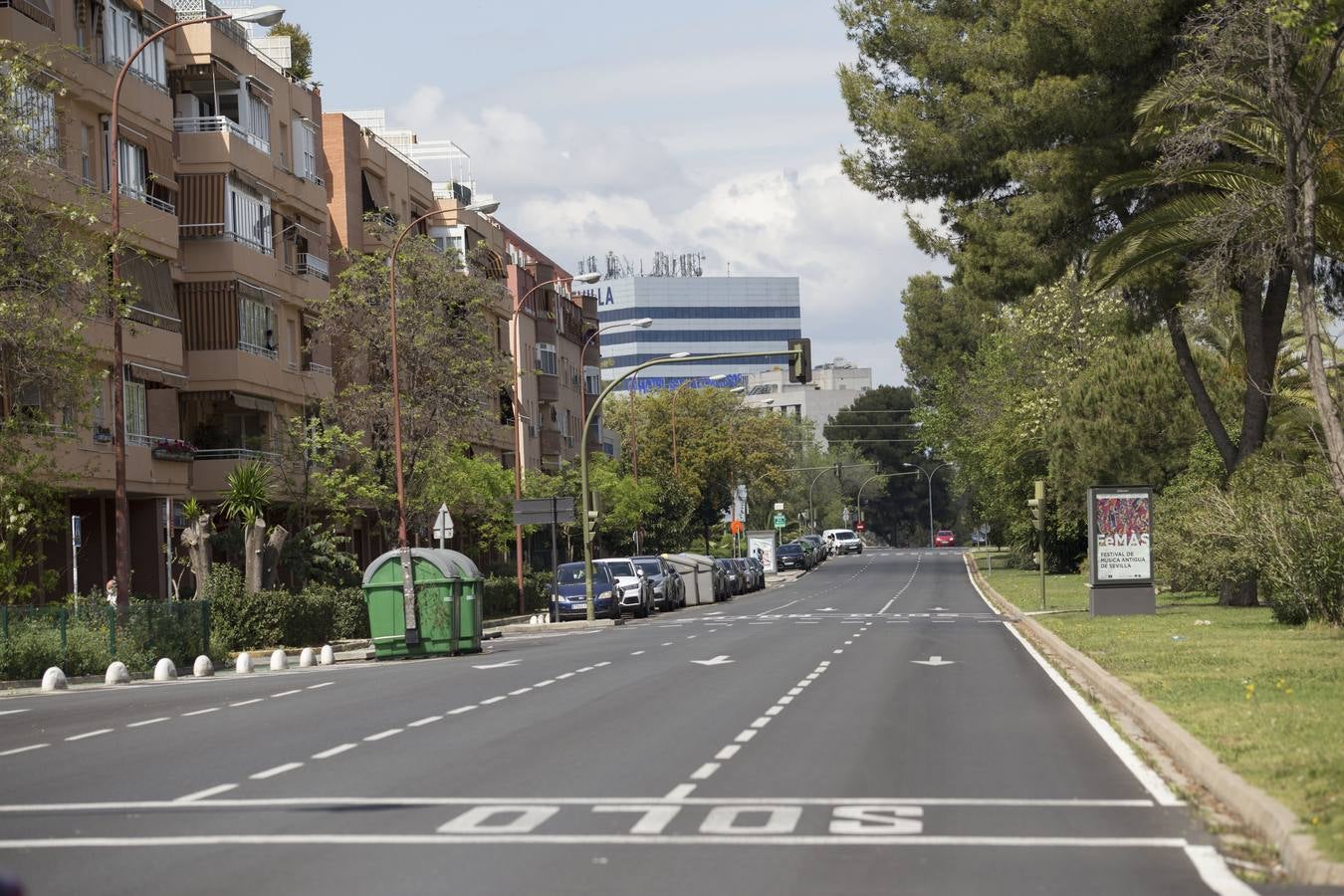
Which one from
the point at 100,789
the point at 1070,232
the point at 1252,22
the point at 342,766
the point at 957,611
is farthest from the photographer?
the point at 957,611

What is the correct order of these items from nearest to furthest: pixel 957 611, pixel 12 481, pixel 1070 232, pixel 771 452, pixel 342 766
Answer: pixel 342 766 → pixel 12 481 → pixel 1070 232 → pixel 957 611 → pixel 771 452

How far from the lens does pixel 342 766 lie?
14.3 m

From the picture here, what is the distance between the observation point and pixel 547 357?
84625 mm

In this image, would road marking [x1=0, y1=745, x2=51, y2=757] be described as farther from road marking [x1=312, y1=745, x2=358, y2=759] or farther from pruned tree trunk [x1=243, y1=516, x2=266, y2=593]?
pruned tree trunk [x1=243, y1=516, x2=266, y2=593]

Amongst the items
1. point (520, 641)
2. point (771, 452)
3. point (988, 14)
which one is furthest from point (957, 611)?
point (771, 452)

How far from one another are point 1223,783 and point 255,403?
3902 centimetres

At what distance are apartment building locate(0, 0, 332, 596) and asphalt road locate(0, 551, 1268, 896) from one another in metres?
17.7

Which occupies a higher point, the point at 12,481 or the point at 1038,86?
the point at 1038,86

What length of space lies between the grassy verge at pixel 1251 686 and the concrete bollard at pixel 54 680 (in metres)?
15.2

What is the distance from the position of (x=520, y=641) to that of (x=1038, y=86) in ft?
53.4

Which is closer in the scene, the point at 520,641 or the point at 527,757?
the point at 527,757

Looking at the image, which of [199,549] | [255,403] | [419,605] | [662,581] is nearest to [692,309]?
[662,581]

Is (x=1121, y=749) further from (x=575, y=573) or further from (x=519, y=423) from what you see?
(x=519, y=423)

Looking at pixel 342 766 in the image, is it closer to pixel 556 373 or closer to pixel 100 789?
pixel 100 789
